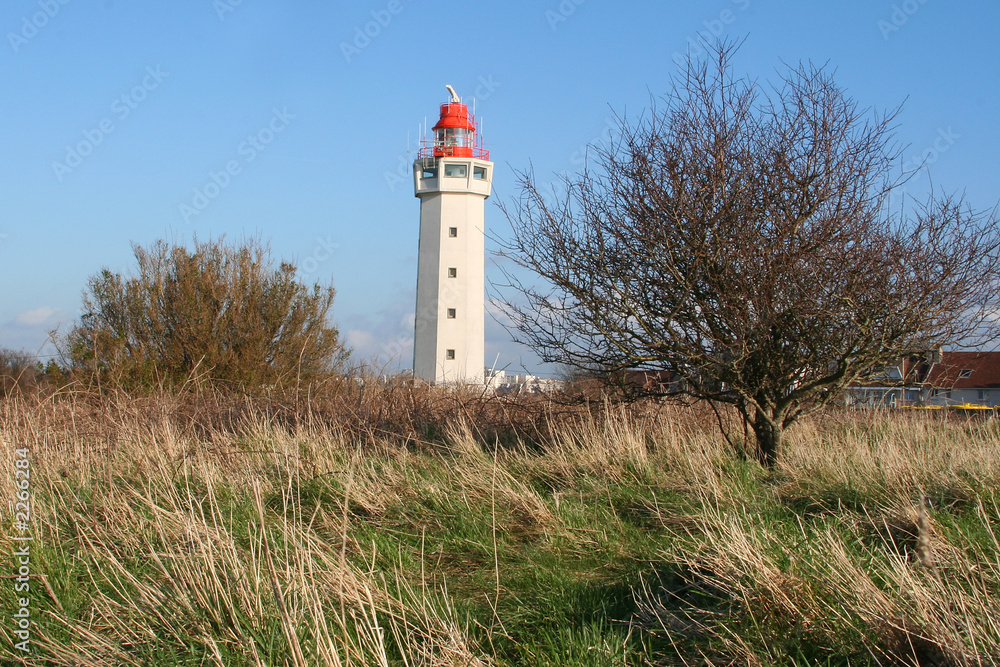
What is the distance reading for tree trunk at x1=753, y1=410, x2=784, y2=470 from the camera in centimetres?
731

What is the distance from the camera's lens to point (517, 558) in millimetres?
4508

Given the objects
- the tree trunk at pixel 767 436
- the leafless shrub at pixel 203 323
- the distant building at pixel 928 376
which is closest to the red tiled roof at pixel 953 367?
the distant building at pixel 928 376

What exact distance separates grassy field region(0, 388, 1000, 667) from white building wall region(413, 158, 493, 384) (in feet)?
71.8

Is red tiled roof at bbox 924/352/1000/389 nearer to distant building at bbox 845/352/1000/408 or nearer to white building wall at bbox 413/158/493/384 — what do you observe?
distant building at bbox 845/352/1000/408

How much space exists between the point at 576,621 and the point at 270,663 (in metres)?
1.45

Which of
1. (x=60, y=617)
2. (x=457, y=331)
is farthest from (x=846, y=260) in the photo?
(x=457, y=331)

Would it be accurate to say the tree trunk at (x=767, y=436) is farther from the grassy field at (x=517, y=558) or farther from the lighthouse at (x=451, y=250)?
the lighthouse at (x=451, y=250)

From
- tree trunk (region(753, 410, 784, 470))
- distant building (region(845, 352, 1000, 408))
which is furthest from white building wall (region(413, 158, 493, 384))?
tree trunk (region(753, 410, 784, 470))

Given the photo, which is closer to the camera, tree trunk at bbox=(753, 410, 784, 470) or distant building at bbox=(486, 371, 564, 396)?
tree trunk at bbox=(753, 410, 784, 470)

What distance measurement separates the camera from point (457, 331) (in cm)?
2925

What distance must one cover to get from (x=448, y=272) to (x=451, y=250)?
34.5 inches

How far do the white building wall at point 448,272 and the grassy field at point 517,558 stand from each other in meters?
21.9

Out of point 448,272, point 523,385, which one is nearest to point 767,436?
point 523,385

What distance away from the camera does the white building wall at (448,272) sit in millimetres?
29266
